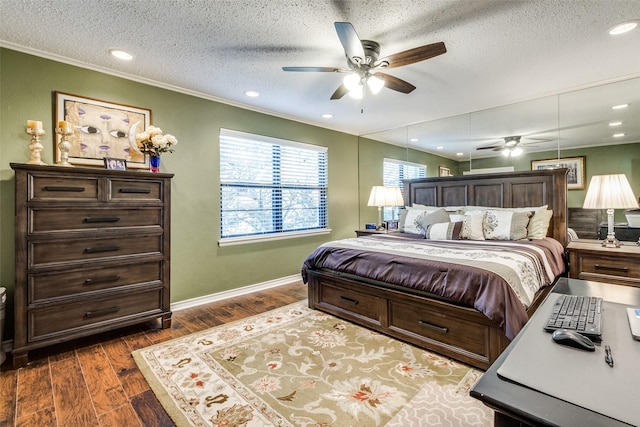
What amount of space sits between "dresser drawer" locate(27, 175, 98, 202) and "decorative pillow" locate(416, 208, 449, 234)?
139 inches

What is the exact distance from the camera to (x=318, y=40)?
240 cm

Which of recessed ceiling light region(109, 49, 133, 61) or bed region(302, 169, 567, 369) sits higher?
recessed ceiling light region(109, 49, 133, 61)

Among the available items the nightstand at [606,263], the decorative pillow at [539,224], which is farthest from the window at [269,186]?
the nightstand at [606,263]

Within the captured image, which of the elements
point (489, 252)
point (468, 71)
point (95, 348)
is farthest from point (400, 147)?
point (95, 348)

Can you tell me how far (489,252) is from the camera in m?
2.59

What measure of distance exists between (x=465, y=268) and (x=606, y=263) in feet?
5.82

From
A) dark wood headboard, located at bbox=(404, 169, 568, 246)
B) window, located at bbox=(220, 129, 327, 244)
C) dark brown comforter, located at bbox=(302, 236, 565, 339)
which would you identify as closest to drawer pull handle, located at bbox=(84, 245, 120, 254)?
window, located at bbox=(220, 129, 327, 244)

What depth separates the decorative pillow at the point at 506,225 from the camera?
11.1 ft

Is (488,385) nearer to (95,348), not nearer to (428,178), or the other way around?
(95,348)

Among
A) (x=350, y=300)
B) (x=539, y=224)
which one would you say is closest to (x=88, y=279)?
(x=350, y=300)

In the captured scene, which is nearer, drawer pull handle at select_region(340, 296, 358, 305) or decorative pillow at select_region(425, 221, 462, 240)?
drawer pull handle at select_region(340, 296, 358, 305)

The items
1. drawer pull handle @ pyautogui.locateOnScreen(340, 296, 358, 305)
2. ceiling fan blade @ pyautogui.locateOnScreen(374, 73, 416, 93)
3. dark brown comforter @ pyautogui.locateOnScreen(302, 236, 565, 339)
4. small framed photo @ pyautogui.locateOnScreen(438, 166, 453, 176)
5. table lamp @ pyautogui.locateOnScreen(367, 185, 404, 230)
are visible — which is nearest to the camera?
dark brown comforter @ pyautogui.locateOnScreen(302, 236, 565, 339)

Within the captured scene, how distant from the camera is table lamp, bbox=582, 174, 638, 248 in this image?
269 cm

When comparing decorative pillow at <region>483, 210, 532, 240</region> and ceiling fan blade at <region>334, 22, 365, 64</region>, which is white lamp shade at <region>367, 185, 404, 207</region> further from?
ceiling fan blade at <region>334, 22, 365, 64</region>
